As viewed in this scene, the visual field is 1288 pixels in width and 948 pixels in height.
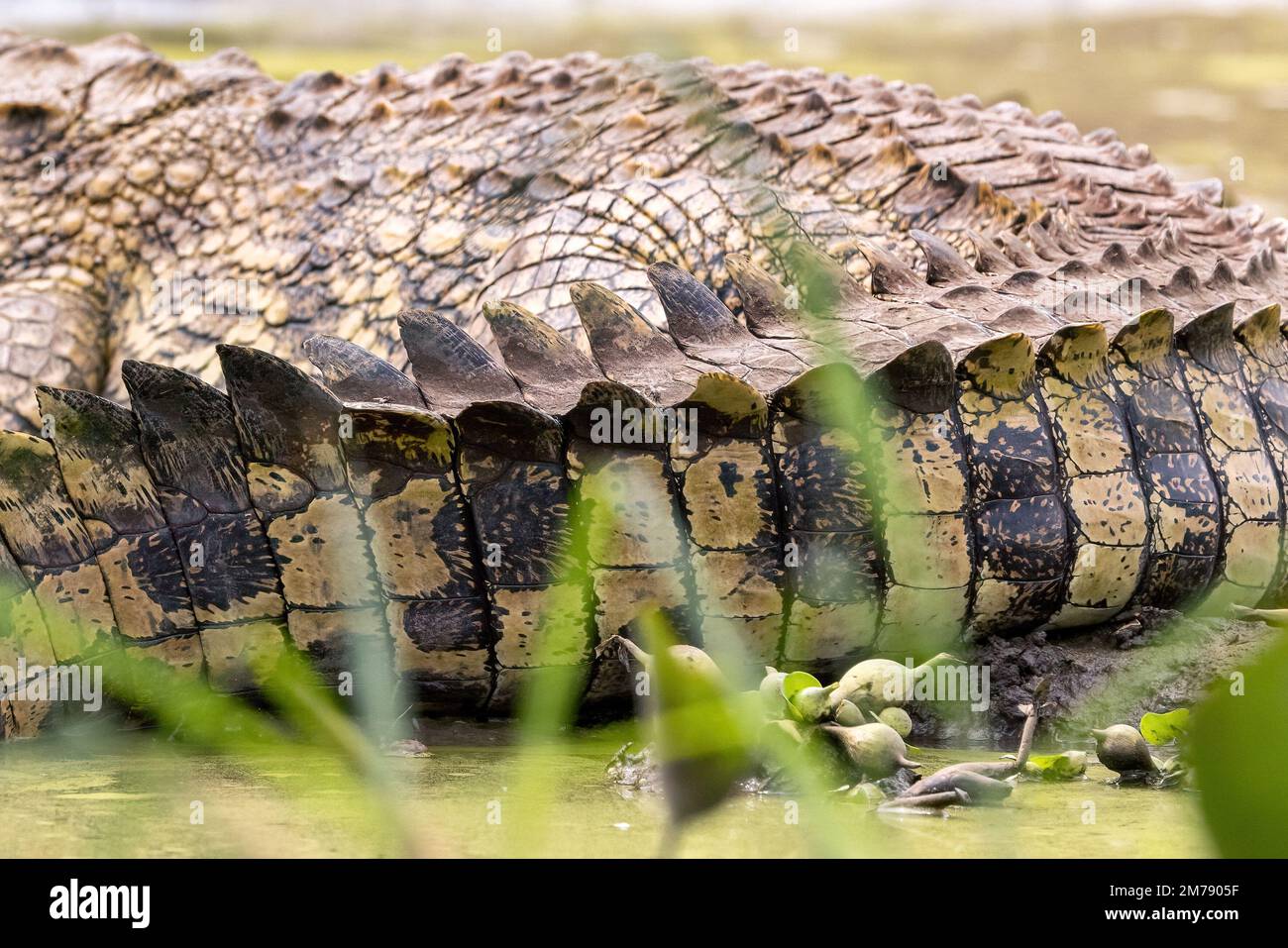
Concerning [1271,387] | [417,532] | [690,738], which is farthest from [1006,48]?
[690,738]

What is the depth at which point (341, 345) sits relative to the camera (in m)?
1.68

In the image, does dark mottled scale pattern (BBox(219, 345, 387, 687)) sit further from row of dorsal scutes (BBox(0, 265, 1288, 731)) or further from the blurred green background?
the blurred green background

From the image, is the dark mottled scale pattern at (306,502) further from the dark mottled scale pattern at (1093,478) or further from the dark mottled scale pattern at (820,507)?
the dark mottled scale pattern at (1093,478)

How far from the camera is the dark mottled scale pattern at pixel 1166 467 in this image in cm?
189

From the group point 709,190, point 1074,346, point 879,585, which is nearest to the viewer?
point 879,585

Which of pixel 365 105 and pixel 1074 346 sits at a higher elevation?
pixel 365 105

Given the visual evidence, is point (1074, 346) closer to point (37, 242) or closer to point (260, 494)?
point (260, 494)

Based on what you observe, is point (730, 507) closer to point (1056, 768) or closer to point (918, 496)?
point (918, 496)

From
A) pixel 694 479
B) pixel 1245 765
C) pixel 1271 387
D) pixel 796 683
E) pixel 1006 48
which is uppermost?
pixel 1006 48

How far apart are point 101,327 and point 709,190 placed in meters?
1.72

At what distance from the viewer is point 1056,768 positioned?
1.46 m

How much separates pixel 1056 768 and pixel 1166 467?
0.64 meters

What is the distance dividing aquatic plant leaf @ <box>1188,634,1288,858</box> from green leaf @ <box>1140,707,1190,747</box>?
1312 millimetres
